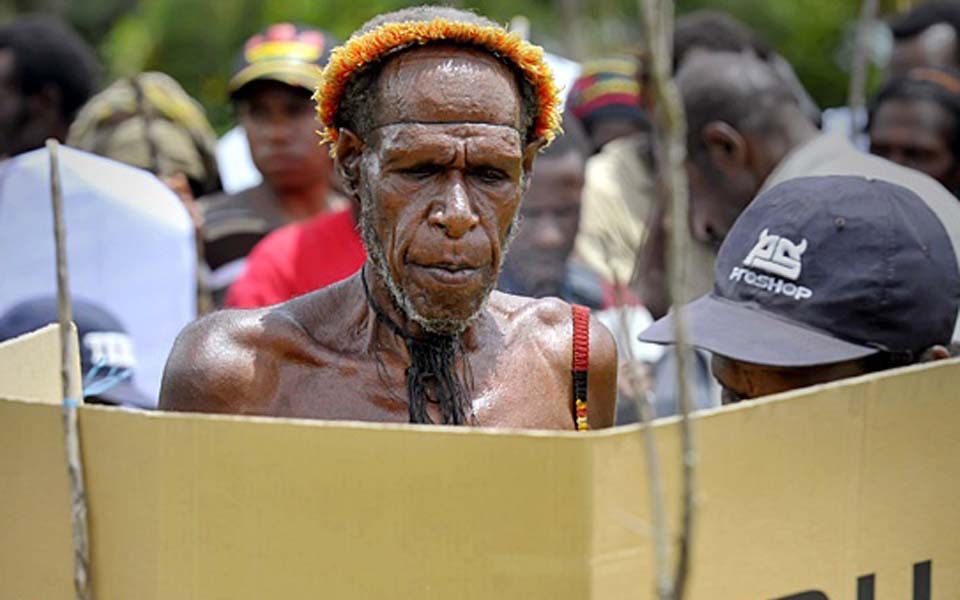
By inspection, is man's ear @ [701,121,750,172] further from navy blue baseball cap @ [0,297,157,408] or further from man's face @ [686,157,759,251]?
navy blue baseball cap @ [0,297,157,408]

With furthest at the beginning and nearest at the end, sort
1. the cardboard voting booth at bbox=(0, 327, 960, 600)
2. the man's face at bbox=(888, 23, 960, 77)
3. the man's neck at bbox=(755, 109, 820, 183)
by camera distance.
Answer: the man's face at bbox=(888, 23, 960, 77) → the man's neck at bbox=(755, 109, 820, 183) → the cardboard voting booth at bbox=(0, 327, 960, 600)

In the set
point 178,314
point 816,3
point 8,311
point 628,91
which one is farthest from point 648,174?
point 816,3

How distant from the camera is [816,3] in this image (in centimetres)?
1235

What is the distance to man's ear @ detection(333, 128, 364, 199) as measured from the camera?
243cm

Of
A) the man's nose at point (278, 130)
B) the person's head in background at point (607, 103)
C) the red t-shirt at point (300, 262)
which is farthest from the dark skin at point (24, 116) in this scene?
the person's head in background at point (607, 103)

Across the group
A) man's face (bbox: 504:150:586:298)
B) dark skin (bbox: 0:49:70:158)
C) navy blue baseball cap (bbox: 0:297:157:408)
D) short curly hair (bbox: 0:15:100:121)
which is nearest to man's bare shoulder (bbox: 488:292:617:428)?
navy blue baseball cap (bbox: 0:297:157:408)

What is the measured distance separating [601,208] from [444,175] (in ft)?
11.5

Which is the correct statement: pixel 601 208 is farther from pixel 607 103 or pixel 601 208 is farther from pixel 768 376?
pixel 768 376

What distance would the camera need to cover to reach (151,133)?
5.42 meters

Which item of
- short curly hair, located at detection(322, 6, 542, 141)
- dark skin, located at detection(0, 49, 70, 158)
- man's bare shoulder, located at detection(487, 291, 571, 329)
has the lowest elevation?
man's bare shoulder, located at detection(487, 291, 571, 329)

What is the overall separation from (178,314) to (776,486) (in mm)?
2239

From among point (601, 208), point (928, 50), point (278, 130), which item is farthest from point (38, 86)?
point (928, 50)

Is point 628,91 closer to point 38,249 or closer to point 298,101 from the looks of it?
point 298,101

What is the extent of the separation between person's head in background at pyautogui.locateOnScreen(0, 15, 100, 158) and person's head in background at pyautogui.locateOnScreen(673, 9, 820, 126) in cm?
213
